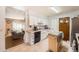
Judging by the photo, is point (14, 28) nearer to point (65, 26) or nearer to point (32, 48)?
point (32, 48)

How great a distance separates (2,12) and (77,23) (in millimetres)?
1377

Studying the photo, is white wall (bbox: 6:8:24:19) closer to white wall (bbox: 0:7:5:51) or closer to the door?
white wall (bbox: 0:7:5:51)

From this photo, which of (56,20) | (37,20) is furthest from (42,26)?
(56,20)

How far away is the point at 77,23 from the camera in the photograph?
71.2 inches

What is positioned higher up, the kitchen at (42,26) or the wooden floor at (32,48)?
the kitchen at (42,26)

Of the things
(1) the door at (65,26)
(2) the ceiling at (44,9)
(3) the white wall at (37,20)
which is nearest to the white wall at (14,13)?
(2) the ceiling at (44,9)

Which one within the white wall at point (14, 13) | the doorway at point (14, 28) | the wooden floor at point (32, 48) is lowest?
the wooden floor at point (32, 48)

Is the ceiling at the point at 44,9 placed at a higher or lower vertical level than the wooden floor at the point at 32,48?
higher

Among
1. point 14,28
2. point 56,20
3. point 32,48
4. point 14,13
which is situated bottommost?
point 32,48

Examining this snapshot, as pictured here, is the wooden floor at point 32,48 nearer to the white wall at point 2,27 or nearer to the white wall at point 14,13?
the white wall at point 2,27

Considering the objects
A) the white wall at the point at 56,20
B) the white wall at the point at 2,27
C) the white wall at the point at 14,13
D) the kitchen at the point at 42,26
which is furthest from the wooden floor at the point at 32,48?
the white wall at the point at 14,13

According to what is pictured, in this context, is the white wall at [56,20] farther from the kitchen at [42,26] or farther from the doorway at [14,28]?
the doorway at [14,28]

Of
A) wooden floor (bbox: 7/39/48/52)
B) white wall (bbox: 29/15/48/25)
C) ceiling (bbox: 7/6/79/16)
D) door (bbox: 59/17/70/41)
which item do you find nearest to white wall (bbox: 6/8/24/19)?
ceiling (bbox: 7/6/79/16)

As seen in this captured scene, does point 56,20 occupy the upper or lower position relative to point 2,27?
upper
